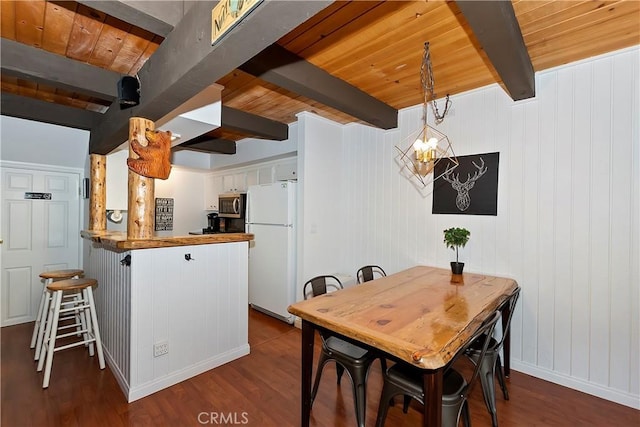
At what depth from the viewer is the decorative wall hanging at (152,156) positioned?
226 cm

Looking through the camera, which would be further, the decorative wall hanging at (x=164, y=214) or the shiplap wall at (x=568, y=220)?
the decorative wall hanging at (x=164, y=214)

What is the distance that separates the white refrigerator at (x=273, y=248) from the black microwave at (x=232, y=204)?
0.44 m

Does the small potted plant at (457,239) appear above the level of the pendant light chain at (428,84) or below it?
below

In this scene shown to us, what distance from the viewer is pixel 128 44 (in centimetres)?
A: 201

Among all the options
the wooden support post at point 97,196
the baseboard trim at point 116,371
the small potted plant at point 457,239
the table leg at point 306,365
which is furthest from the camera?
the wooden support post at point 97,196

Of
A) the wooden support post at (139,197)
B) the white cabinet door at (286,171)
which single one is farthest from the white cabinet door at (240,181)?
the wooden support post at (139,197)

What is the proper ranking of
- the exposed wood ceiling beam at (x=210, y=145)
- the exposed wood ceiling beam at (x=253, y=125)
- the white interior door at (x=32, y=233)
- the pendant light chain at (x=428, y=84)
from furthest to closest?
the exposed wood ceiling beam at (x=210, y=145), the white interior door at (x=32, y=233), the exposed wood ceiling beam at (x=253, y=125), the pendant light chain at (x=428, y=84)

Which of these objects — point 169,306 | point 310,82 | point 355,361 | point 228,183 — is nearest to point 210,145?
point 228,183

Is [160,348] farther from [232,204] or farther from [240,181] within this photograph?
[240,181]

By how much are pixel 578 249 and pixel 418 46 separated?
196 centimetres

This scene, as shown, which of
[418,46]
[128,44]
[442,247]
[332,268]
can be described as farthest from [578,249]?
[128,44]

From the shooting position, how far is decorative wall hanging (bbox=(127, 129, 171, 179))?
2.26 metres

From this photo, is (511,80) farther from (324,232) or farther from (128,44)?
(128,44)

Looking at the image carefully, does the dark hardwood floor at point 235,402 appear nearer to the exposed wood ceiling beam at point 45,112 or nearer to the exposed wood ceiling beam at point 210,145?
the exposed wood ceiling beam at point 45,112
